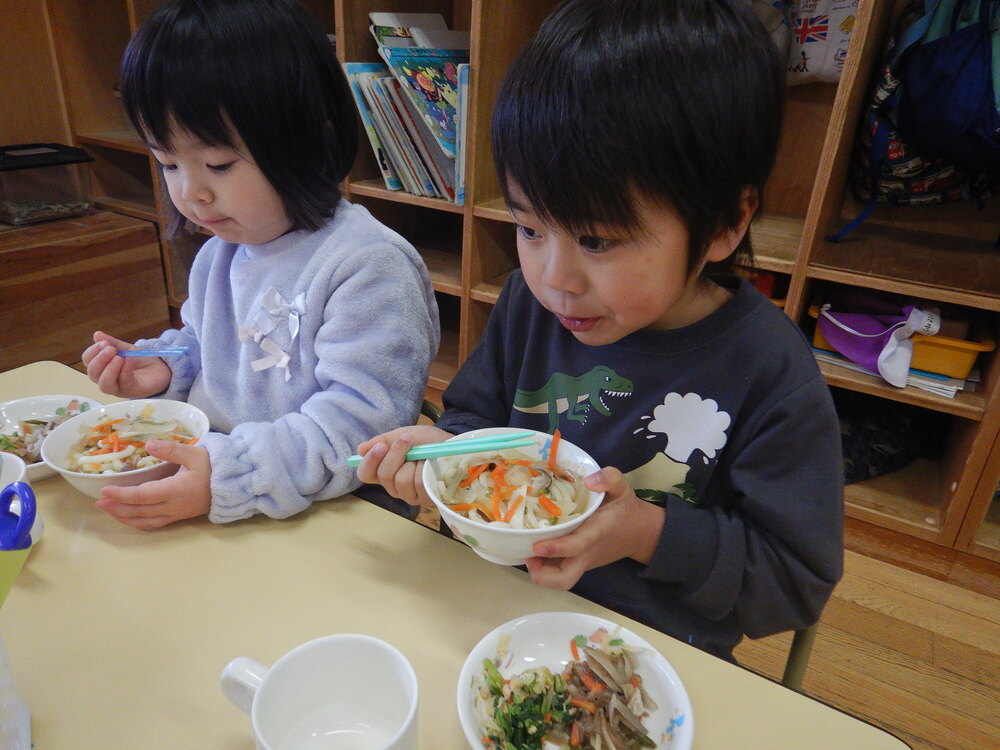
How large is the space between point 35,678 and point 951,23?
1.98 metres

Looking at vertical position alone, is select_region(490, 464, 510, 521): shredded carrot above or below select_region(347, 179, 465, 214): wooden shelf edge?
above

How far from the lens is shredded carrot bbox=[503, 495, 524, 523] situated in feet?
2.00

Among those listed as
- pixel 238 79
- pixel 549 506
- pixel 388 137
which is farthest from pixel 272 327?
pixel 388 137

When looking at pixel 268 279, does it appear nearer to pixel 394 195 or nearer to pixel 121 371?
pixel 121 371

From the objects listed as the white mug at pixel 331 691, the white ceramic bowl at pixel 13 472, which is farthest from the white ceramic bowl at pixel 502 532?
the white ceramic bowl at pixel 13 472

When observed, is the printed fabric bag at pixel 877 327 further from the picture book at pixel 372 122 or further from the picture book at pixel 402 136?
the picture book at pixel 372 122

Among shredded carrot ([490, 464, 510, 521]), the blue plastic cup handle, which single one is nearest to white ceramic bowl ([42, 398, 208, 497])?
the blue plastic cup handle

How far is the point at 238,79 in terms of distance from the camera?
82 cm

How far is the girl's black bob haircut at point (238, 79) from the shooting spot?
81 centimetres

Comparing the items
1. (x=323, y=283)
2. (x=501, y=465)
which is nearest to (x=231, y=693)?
(x=501, y=465)

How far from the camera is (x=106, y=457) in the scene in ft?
2.46

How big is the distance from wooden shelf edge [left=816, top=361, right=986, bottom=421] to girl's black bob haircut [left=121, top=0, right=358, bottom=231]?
3.79 feet

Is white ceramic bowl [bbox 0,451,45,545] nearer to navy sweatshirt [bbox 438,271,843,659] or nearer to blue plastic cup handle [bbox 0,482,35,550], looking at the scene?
blue plastic cup handle [bbox 0,482,35,550]

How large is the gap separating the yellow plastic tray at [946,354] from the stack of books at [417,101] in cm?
122
